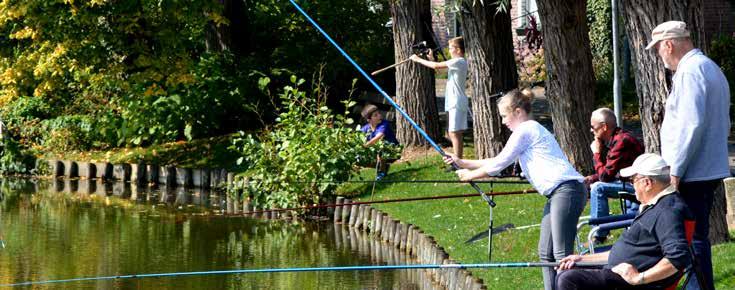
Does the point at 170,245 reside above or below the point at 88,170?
below

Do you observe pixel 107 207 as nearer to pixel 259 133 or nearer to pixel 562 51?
pixel 259 133

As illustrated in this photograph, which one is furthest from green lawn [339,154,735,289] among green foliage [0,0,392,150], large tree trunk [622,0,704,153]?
green foliage [0,0,392,150]

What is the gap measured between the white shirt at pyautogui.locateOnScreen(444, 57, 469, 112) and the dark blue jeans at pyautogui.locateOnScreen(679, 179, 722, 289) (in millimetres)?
8168

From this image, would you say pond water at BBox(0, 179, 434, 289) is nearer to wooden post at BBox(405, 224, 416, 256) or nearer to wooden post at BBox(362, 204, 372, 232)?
wooden post at BBox(405, 224, 416, 256)

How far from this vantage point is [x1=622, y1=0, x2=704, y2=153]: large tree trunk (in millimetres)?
9797

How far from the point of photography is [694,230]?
7.47 meters

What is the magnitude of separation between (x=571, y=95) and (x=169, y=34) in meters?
8.59

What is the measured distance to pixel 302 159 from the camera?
1672 cm

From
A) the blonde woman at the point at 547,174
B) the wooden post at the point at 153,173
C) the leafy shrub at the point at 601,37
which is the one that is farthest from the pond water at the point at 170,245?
the leafy shrub at the point at 601,37

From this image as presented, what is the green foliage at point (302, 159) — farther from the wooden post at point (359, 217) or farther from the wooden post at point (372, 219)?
the wooden post at point (372, 219)

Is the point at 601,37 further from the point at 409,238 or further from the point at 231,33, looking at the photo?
the point at 409,238

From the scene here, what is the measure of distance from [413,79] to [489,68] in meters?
2.84

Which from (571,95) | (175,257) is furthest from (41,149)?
(571,95)

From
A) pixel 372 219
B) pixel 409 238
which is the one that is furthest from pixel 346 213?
pixel 409 238
